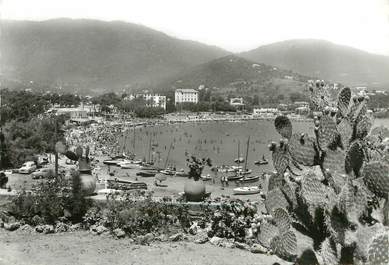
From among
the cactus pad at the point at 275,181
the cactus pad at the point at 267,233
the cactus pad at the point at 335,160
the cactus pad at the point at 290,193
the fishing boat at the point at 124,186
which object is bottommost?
the fishing boat at the point at 124,186

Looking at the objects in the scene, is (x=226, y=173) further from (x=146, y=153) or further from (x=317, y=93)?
(x=317, y=93)

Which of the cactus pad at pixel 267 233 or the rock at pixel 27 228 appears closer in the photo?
the cactus pad at pixel 267 233

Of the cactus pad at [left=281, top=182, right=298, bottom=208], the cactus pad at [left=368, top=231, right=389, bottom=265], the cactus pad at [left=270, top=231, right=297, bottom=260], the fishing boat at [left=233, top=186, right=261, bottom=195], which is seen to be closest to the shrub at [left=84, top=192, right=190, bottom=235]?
the cactus pad at [left=281, top=182, right=298, bottom=208]

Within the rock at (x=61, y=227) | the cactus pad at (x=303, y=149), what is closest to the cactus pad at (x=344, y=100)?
the cactus pad at (x=303, y=149)

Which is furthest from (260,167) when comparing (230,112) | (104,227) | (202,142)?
(230,112)

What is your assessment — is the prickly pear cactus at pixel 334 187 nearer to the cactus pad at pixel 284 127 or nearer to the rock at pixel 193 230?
the cactus pad at pixel 284 127
